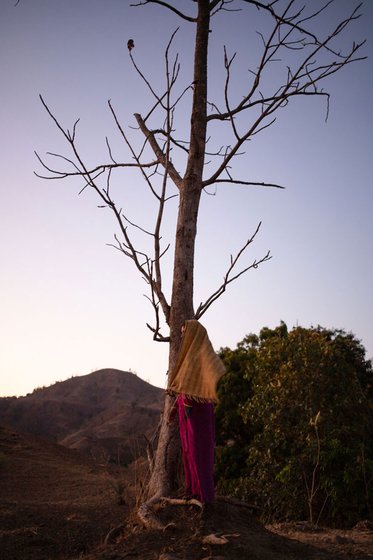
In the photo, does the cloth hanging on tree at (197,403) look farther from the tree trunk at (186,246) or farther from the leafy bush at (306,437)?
the leafy bush at (306,437)

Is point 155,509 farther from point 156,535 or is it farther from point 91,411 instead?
point 91,411

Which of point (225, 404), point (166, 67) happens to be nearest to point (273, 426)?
point (225, 404)

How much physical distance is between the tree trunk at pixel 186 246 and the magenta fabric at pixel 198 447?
12.2 inches

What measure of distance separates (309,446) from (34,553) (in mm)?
6419

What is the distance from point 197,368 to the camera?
4.52 meters

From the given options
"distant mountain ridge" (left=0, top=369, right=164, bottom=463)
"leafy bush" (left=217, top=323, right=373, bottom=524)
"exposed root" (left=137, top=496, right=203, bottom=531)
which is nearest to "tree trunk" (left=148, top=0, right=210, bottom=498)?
"exposed root" (left=137, top=496, right=203, bottom=531)

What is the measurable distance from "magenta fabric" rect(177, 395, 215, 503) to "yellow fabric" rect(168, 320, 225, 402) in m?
0.16

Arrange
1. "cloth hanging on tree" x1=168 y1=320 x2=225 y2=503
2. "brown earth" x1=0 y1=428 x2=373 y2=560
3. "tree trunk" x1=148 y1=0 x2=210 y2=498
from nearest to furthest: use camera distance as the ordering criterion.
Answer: "brown earth" x1=0 y1=428 x2=373 y2=560, "cloth hanging on tree" x1=168 y1=320 x2=225 y2=503, "tree trunk" x1=148 y1=0 x2=210 y2=498

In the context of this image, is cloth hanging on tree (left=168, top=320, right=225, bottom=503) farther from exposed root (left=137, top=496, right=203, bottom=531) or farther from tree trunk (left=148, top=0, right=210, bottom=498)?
tree trunk (left=148, top=0, right=210, bottom=498)

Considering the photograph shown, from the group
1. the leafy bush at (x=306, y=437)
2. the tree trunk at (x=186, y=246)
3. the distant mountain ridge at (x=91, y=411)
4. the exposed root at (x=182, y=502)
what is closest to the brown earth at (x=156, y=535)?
the exposed root at (x=182, y=502)

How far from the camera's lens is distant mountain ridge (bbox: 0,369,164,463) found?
26.7 m

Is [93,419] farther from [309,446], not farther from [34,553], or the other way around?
[34,553]

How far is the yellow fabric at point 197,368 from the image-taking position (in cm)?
442

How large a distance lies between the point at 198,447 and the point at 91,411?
3234cm
